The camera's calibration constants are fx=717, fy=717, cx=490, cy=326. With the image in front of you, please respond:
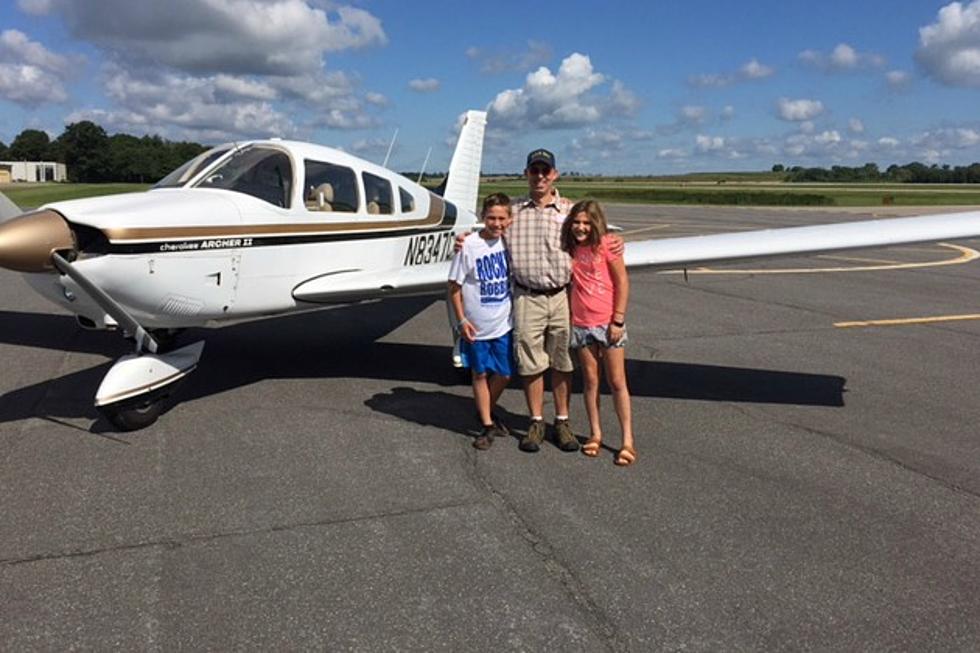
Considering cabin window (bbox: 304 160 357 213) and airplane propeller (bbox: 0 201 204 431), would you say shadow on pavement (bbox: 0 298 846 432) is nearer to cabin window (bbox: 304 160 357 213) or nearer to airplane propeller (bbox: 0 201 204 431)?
airplane propeller (bbox: 0 201 204 431)

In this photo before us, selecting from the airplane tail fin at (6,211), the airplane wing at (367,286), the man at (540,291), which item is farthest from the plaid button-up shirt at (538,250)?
the airplane tail fin at (6,211)

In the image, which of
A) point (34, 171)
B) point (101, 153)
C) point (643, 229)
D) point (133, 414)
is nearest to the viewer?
point (133, 414)

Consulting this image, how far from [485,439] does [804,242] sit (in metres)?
3.19

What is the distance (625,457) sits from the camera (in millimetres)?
4445

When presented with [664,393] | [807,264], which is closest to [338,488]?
[664,393]

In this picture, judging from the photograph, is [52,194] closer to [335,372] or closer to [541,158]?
[335,372]

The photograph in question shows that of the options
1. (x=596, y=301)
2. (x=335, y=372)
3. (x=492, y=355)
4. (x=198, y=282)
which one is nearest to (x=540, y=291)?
(x=596, y=301)

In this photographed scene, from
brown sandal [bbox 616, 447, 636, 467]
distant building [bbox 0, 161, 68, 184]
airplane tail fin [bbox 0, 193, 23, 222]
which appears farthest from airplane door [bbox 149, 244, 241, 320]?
distant building [bbox 0, 161, 68, 184]

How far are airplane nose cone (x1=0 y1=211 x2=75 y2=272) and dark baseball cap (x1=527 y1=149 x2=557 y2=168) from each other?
2.91 m

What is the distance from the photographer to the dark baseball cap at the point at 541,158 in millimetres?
4531

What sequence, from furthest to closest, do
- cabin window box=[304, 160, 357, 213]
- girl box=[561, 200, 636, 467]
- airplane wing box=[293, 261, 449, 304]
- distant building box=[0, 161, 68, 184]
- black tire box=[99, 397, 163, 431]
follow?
1. distant building box=[0, 161, 68, 184]
2. cabin window box=[304, 160, 357, 213]
3. airplane wing box=[293, 261, 449, 304]
4. black tire box=[99, 397, 163, 431]
5. girl box=[561, 200, 636, 467]

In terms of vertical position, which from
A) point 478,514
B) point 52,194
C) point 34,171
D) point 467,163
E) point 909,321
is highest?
point 34,171

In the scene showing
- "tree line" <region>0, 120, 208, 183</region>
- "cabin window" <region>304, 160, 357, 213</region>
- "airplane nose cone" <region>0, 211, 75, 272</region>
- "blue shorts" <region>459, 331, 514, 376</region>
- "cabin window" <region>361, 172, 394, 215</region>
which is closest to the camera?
"airplane nose cone" <region>0, 211, 75, 272</region>

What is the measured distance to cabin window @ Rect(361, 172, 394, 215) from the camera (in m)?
6.77
